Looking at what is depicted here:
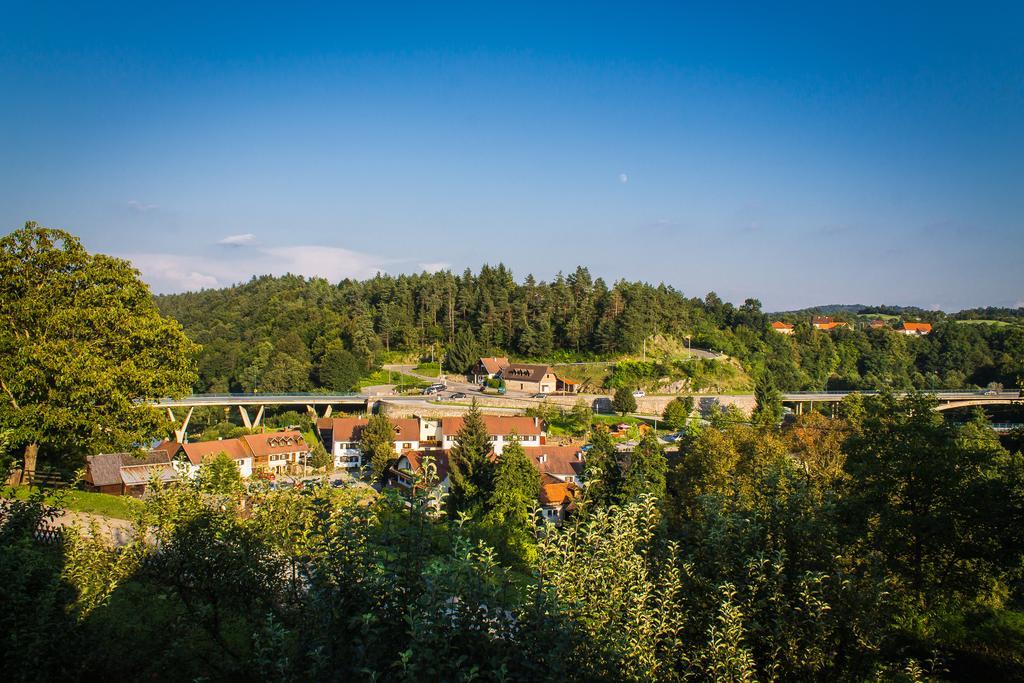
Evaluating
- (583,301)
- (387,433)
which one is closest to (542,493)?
(387,433)

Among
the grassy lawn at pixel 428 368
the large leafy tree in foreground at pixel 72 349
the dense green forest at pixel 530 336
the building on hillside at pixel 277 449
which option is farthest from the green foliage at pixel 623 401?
the large leafy tree in foreground at pixel 72 349

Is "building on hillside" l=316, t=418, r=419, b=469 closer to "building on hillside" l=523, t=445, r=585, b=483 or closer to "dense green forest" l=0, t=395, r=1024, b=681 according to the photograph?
"building on hillside" l=523, t=445, r=585, b=483

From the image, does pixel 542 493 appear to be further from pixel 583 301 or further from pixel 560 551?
pixel 583 301

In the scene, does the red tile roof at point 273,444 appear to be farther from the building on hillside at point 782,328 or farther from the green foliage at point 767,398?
the building on hillside at point 782,328

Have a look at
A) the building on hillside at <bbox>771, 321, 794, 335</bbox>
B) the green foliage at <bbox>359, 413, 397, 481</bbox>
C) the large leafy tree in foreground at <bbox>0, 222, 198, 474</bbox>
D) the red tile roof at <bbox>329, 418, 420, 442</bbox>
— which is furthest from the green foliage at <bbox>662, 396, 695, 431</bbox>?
the large leafy tree in foreground at <bbox>0, 222, 198, 474</bbox>

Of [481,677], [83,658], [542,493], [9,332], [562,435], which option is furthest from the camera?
[562,435]

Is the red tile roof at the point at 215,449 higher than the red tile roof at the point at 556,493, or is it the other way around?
the red tile roof at the point at 215,449
